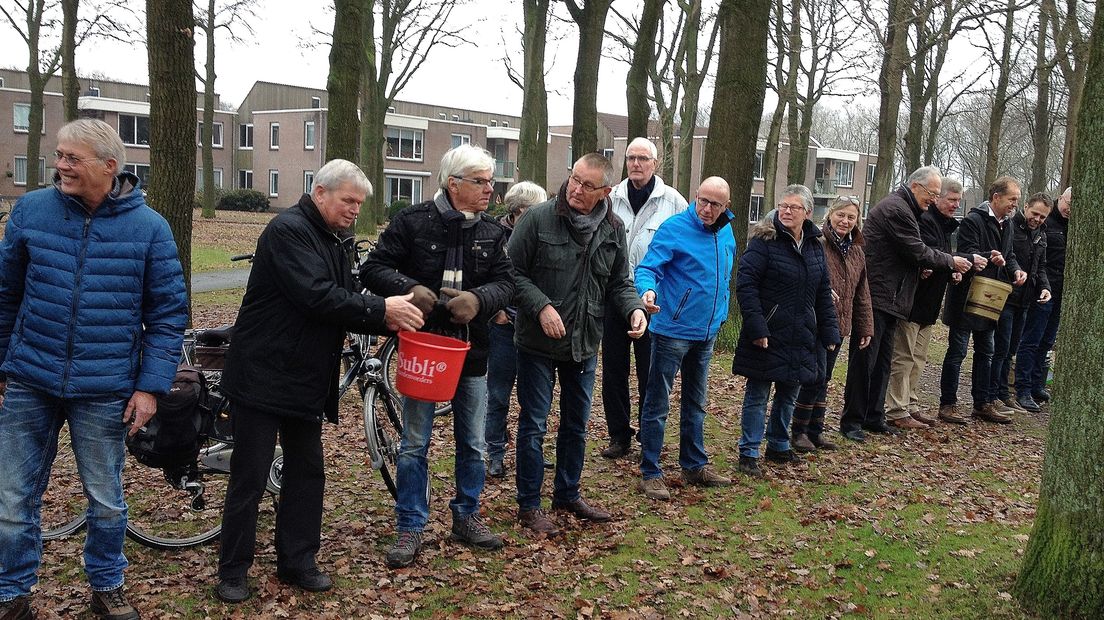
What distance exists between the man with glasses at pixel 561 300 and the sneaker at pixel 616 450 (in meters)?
1.65

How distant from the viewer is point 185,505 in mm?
5645

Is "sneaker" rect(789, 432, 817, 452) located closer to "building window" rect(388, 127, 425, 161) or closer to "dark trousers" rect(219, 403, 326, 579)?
"dark trousers" rect(219, 403, 326, 579)

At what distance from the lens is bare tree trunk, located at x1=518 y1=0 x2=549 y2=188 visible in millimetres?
20609

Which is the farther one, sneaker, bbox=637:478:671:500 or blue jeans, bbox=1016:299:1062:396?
blue jeans, bbox=1016:299:1062:396

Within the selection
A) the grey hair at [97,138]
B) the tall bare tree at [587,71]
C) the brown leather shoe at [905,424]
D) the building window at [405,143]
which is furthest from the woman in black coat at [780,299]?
the building window at [405,143]

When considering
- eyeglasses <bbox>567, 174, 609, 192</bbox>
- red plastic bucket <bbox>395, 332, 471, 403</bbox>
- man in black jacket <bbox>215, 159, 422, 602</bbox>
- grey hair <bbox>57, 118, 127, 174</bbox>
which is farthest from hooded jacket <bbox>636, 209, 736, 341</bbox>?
grey hair <bbox>57, 118, 127, 174</bbox>

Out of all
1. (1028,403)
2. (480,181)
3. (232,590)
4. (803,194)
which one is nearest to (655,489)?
(803,194)

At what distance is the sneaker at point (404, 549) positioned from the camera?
493 centimetres

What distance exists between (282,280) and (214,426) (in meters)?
1.35

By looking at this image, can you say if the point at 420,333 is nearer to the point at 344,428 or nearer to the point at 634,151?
the point at 634,151

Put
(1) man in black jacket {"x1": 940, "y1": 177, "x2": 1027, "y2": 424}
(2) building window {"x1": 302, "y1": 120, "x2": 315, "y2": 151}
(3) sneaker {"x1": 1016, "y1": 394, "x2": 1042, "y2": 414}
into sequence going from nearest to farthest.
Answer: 1. (1) man in black jacket {"x1": 940, "y1": 177, "x2": 1027, "y2": 424}
2. (3) sneaker {"x1": 1016, "y1": 394, "x2": 1042, "y2": 414}
3. (2) building window {"x1": 302, "y1": 120, "x2": 315, "y2": 151}

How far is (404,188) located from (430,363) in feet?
199

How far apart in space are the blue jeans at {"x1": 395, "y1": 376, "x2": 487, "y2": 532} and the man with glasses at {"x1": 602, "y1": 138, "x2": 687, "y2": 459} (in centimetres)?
202

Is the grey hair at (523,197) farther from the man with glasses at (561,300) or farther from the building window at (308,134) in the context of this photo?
the building window at (308,134)
